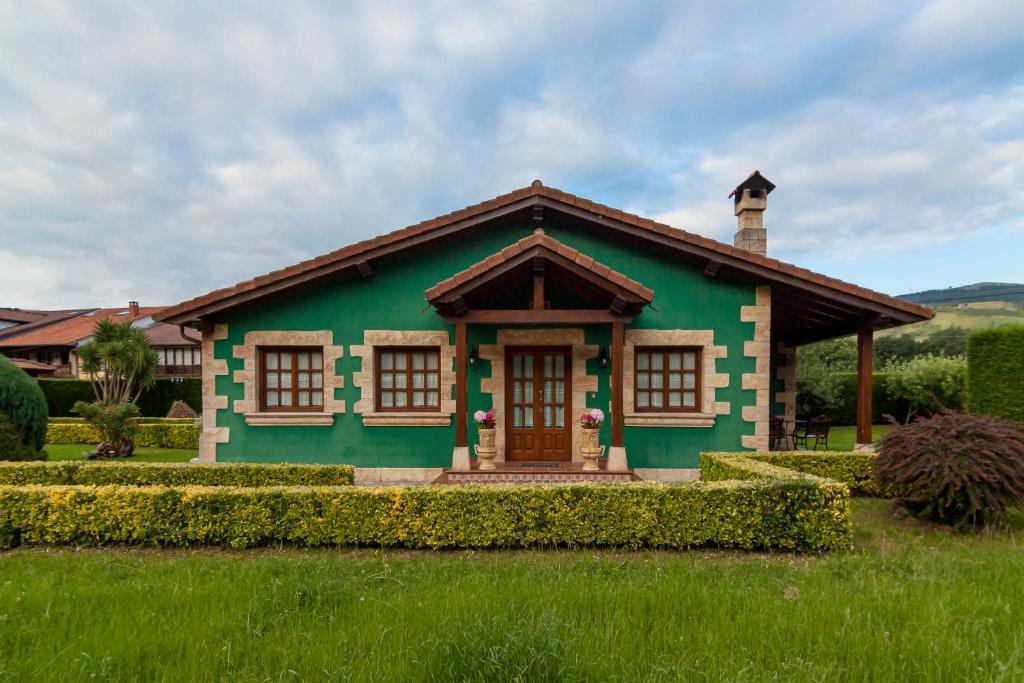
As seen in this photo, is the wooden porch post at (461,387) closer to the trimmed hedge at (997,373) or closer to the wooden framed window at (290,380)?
the wooden framed window at (290,380)

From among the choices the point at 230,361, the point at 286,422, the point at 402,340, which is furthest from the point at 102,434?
the point at 402,340

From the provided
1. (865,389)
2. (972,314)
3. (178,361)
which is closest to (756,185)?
(865,389)

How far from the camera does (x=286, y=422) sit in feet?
29.0

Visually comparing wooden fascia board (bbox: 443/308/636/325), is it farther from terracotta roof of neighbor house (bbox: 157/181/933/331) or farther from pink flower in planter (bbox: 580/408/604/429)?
terracotta roof of neighbor house (bbox: 157/181/933/331)

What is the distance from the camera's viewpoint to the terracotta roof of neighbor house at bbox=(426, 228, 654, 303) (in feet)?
24.8

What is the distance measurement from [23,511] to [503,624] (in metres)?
6.08

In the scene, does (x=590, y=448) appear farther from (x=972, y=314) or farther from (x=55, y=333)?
(x=972, y=314)

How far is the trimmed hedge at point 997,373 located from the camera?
9.58m

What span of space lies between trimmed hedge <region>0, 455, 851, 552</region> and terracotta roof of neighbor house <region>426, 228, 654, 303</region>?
334cm

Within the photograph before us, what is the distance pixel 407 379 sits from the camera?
9.09 meters

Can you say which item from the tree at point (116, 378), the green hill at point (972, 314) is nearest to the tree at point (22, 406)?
the tree at point (116, 378)

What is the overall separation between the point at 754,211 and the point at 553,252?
23.0ft

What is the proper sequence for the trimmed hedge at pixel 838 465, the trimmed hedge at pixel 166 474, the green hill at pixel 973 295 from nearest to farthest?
1. the trimmed hedge at pixel 166 474
2. the trimmed hedge at pixel 838 465
3. the green hill at pixel 973 295

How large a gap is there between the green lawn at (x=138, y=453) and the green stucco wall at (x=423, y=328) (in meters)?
4.94
